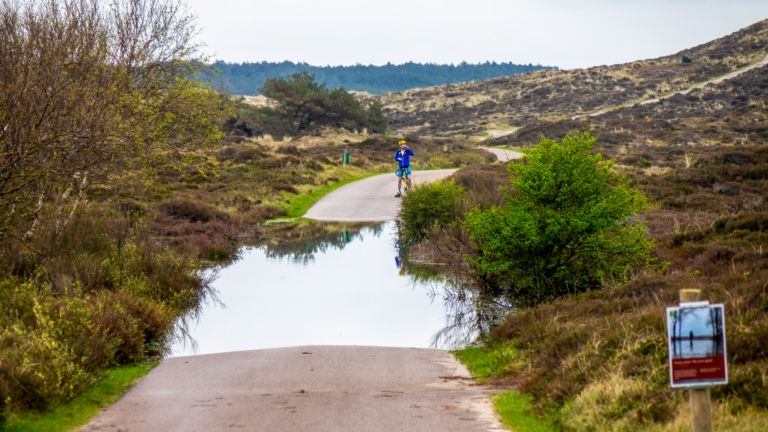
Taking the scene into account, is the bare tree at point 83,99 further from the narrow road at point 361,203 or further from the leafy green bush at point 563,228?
the narrow road at point 361,203

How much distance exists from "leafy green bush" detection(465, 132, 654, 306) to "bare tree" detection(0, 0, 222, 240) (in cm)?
646

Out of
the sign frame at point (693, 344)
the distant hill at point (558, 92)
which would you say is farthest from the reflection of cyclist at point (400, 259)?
the distant hill at point (558, 92)

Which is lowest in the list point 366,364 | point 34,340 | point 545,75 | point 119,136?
point 366,364

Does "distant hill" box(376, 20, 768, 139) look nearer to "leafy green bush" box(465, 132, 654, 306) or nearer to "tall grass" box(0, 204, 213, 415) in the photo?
"tall grass" box(0, 204, 213, 415)

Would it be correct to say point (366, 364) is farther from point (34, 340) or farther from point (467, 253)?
point (467, 253)

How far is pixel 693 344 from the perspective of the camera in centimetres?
367

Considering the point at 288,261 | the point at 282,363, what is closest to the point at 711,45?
the point at 288,261

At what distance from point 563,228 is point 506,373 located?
137 inches

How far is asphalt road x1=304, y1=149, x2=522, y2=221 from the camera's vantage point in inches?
966

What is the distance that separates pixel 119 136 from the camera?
32.7ft

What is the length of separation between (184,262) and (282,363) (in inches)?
244

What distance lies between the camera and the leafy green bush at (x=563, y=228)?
9.98 meters

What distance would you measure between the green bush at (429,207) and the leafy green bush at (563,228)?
8.19 metres

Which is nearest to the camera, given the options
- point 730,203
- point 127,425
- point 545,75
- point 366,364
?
point 127,425
